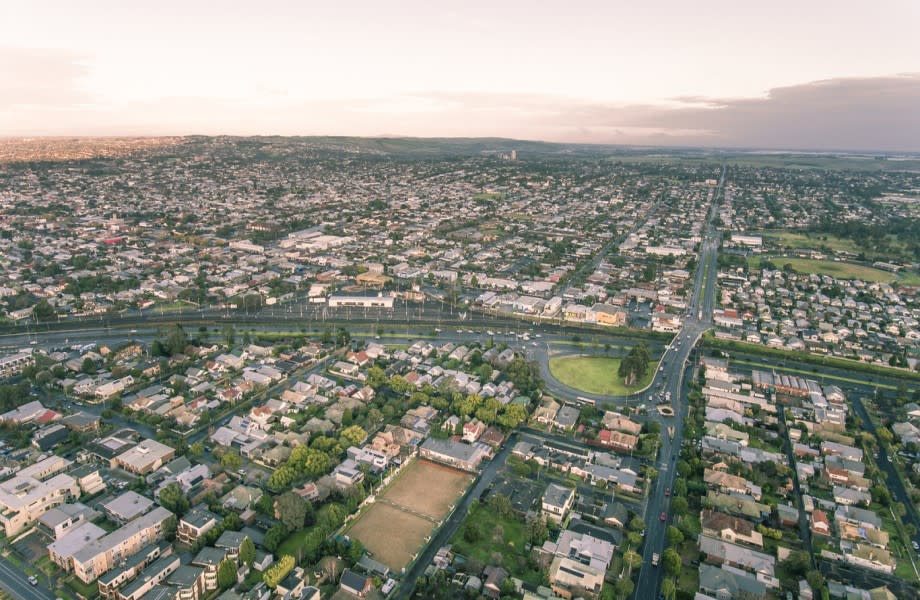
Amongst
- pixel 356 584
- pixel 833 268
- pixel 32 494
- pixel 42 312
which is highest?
pixel 42 312

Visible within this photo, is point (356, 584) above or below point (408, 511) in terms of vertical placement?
above

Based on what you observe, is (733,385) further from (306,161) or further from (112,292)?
(306,161)

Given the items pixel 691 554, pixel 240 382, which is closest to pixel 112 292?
pixel 240 382

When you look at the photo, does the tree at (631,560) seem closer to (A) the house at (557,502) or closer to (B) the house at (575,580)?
(B) the house at (575,580)

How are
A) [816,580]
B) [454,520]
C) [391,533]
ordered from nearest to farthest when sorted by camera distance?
[816,580], [391,533], [454,520]

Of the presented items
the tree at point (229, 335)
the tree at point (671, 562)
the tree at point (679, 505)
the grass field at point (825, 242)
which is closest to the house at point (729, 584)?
the tree at point (671, 562)

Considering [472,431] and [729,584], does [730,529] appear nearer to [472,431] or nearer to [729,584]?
[729,584]

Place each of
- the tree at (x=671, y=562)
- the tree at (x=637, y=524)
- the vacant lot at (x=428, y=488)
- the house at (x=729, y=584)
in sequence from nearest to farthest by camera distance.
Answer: the house at (x=729, y=584) → the tree at (x=671, y=562) → the tree at (x=637, y=524) → the vacant lot at (x=428, y=488)

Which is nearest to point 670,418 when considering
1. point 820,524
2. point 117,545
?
point 820,524
